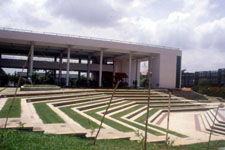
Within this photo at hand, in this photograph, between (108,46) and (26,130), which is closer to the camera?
(26,130)

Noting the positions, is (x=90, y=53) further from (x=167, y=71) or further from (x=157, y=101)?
(x=157, y=101)

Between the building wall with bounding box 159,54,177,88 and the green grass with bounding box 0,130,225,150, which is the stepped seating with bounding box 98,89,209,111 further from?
the green grass with bounding box 0,130,225,150

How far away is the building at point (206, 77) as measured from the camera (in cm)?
3934

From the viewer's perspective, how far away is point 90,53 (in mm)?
32312

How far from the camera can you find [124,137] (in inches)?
229

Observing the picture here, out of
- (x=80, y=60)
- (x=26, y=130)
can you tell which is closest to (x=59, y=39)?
(x=80, y=60)

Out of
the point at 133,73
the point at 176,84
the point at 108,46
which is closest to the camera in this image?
the point at 108,46

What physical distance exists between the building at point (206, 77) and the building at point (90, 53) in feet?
42.0

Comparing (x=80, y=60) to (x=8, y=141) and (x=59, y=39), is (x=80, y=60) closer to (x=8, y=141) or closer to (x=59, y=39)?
(x=59, y=39)

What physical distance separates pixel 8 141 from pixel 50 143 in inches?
32.2

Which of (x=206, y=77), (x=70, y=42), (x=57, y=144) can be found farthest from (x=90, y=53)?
(x=57, y=144)

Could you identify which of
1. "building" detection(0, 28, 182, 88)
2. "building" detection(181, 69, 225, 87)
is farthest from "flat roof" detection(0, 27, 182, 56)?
"building" detection(181, 69, 225, 87)

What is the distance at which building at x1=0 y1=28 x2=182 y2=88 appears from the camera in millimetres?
24109

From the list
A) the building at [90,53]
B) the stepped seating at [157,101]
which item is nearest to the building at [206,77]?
the building at [90,53]
